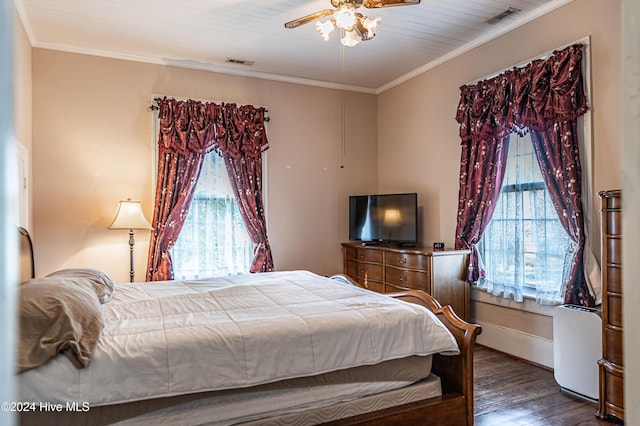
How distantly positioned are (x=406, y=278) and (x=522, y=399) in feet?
5.20

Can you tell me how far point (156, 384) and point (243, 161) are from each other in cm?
343

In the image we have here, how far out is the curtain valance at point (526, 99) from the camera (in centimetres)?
324

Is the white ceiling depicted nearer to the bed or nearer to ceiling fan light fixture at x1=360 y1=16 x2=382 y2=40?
ceiling fan light fixture at x1=360 y1=16 x2=382 y2=40

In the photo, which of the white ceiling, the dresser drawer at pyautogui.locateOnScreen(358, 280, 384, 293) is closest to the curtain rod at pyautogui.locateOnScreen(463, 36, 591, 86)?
the white ceiling

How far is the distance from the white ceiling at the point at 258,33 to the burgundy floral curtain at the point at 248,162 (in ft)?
1.88

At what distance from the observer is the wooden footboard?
6.76ft

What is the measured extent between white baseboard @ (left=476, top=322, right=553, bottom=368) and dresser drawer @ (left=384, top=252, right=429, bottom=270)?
0.87 metres

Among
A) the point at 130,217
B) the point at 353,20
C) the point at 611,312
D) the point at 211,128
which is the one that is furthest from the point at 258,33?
the point at 611,312

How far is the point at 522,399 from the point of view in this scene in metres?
2.96

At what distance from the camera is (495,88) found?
3.94 metres

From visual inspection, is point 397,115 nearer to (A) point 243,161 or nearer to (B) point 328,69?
(B) point 328,69

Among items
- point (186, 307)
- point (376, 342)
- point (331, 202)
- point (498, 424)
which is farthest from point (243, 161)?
point (498, 424)

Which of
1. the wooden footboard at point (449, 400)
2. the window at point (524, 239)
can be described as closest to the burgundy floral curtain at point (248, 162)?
the window at point (524, 239)

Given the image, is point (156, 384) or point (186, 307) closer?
point (156, 384)
